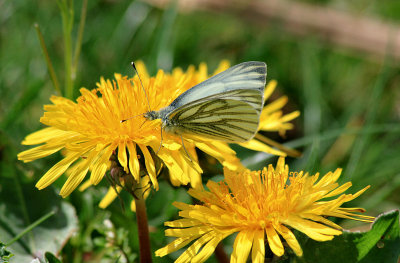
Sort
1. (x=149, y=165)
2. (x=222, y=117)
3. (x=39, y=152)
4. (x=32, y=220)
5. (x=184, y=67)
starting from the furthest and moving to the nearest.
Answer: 1. (x=184, y=67)
2. (x=32, y=220)
3. (x=222, y=117)
4. (x=39, y=152)
5. (x=149, y=165)

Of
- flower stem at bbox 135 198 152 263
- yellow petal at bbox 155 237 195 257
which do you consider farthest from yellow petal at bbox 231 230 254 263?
flower stem at bbox 135 198 152 263

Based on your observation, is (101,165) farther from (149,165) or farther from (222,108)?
(222,108)

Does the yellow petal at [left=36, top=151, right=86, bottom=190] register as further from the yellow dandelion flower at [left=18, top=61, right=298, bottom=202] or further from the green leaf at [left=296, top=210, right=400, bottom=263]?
the green leaf at [left=296, top=210, right=400, bottom=263]

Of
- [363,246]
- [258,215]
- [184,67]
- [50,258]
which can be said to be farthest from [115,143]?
[184,67]

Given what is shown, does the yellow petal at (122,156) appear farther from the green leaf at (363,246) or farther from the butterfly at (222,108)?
the green leaf at (363,246)

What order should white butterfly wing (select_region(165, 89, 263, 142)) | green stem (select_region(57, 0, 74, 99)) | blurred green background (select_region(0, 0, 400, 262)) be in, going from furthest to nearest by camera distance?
green stem (select_region(57, 0, 74, 99)), blurred green background (select_region(0, 0, 400, 262)), white butterfly wing (select_region(165, 89, 263, 142))

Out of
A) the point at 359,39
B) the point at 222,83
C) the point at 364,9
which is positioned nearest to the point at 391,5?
the point at 364,9
